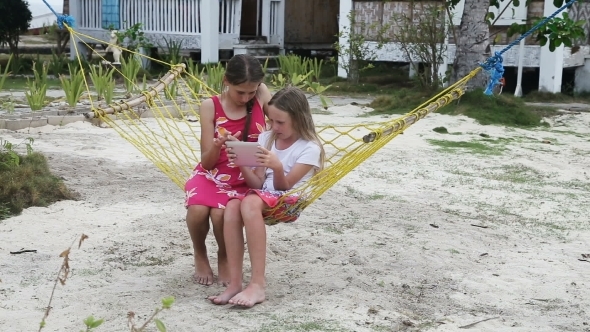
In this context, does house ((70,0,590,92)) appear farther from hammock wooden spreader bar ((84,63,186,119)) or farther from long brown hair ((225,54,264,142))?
long brown hair ((225,54,264,142))

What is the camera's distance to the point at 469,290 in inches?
127

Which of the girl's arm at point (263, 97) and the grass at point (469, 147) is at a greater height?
the girl's arm at point (263, 97)

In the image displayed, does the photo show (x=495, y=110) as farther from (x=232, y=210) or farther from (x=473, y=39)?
→ (x=232, y=210)

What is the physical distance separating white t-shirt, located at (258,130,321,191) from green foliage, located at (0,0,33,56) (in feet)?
31.1

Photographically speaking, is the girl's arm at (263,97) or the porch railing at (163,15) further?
the porch railing at (163,15)

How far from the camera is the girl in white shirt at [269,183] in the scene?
9.79 ft

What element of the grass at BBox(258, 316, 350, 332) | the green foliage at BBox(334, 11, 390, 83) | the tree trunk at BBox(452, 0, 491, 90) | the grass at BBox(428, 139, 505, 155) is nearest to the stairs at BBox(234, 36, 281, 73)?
the green foliage at BBox(334, 11, 390, 83)

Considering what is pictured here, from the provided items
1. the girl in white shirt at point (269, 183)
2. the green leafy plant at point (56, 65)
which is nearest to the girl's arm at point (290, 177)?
the girl in white shirt at point (269, 183)

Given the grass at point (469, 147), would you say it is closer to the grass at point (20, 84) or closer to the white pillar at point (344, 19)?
the white pillar at point (344, 19)

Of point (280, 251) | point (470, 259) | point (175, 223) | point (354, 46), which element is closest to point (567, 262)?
point (470, 259)

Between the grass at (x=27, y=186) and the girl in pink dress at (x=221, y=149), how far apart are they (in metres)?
1.30

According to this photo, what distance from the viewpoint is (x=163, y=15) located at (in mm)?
12219

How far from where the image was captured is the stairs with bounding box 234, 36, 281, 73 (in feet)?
40.2

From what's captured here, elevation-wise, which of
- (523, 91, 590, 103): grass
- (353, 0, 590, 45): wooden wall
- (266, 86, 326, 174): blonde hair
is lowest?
(523, 91, 590, 103): grass
